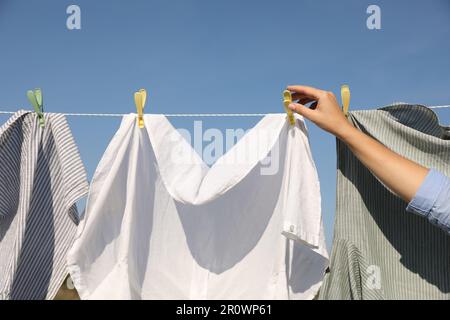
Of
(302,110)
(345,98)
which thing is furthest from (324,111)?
(345,98)

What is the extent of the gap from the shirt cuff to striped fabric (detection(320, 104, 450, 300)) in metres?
0.28

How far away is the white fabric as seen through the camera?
1.29 m

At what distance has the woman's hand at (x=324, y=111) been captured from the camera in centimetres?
122

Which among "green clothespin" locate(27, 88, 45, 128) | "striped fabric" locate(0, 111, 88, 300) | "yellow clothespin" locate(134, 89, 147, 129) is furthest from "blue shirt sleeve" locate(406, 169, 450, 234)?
"green clothespin" locate(27, 88, 45, 128)

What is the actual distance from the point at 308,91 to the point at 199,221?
567 mm

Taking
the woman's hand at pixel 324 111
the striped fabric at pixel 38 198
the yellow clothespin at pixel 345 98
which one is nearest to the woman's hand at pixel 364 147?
the woman's hand at pixel 324 111

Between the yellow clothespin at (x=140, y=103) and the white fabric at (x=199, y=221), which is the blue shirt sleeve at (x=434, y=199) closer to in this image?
the white fabric at (x=199, y=221)

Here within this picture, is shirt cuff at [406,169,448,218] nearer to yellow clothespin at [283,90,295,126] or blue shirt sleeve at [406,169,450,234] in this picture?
blue shirt sleeve at [406,169,450,234]

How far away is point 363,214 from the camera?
1382 mm
